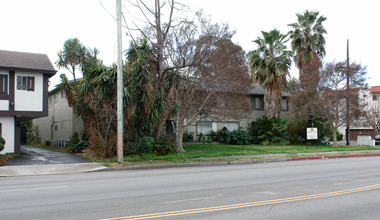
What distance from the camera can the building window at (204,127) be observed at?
32756 mm

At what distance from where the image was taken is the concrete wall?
20.7 metres

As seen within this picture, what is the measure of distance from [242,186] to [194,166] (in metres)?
7.71

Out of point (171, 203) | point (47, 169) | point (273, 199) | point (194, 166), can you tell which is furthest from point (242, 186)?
point (47, 169)

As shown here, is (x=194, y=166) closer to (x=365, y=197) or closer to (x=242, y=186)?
(x=242, y=186)

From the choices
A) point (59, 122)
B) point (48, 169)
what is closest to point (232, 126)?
point (59, 122)

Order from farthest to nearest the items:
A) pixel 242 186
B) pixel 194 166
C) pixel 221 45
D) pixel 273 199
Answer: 1. pixel 221 45
2. pixel 194 166
3. pixel 242 186
4. pixel 273 199

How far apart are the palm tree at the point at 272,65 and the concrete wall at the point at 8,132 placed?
69.2 feet

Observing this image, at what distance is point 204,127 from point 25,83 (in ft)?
57.4

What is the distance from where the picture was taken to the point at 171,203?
761 cm

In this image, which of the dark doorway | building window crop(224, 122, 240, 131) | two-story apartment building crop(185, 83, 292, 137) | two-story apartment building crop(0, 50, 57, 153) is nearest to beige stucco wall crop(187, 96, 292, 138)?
two-story apartment building crop(185, 83, 292, 137)

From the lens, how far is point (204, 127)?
33.1 m

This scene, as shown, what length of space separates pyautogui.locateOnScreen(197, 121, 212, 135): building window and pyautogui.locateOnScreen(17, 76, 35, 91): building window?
53.6 feet

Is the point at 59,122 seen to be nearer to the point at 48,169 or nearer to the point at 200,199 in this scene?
the point at 48,169

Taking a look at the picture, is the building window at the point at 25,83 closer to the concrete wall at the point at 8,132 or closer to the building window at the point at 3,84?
the building window at the point at 3,84
